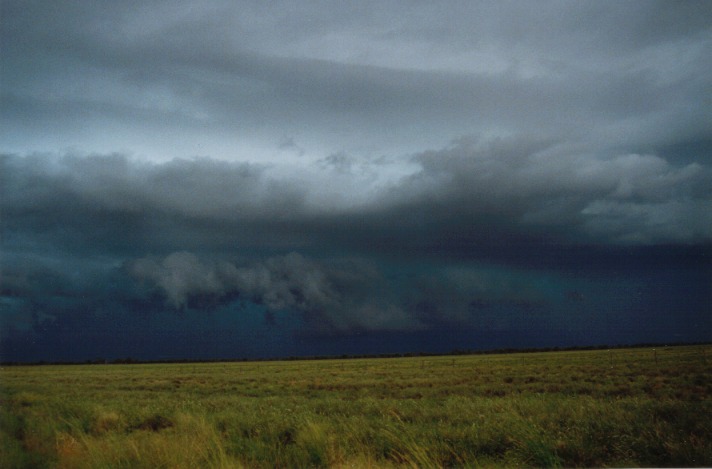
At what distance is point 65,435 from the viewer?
326 inches

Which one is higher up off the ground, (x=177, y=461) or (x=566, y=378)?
(x=177, y=461)

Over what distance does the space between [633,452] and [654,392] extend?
1282 cm

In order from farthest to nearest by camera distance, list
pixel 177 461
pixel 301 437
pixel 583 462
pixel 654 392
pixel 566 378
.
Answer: pixel 566 378 → pixel 654 392 → pixel 301 437 → pixel 583 462 → pixel 177 461

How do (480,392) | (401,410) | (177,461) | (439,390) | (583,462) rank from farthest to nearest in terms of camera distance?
(439,390) → (480,392) → (401,410) → (583,462) → (177,461)

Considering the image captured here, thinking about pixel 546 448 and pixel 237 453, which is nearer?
pixel 546 448

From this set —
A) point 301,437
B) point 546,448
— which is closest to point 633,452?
point 546,448

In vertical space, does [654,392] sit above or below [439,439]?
below

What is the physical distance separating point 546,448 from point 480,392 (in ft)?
46.4

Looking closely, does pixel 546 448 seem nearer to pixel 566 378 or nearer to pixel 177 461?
pixel 177 461

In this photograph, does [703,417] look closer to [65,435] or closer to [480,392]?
[65,435]

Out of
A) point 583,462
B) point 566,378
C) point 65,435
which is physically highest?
point 65,435

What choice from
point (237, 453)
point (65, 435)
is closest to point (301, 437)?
point (237, 453)

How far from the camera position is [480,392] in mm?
21000

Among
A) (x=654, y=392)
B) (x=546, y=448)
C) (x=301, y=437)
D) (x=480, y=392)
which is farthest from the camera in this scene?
(x=480, y=392)
